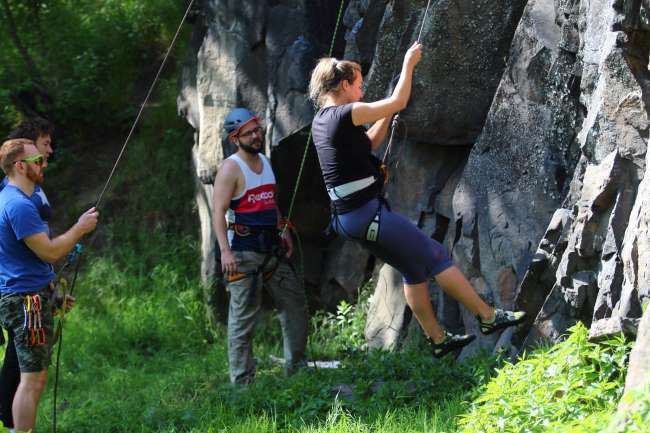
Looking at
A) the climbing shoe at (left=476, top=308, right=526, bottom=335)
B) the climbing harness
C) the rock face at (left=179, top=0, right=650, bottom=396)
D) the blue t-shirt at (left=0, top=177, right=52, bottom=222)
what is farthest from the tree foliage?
the climbing shoe at (left=476, top=308, right=526, bottom=335)

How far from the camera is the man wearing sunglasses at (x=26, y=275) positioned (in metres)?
6.35

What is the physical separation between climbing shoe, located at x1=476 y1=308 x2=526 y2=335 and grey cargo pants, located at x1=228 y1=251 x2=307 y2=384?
2159mm

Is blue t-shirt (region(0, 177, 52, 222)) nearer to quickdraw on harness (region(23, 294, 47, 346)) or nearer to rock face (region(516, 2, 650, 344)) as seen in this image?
quickdraw on harness (region(23, 294, 47, 346))

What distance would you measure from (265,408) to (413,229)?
1.67m

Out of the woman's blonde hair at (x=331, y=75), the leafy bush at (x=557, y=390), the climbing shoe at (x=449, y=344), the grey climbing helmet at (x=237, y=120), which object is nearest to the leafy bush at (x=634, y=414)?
the leafy bush at (x=557, y=390)

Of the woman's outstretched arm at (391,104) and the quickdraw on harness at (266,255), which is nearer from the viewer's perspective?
the woman's outstretched arm at (391,104)

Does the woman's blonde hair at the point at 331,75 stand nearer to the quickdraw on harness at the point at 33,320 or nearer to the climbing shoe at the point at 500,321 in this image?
the climbing shoe at the point at 500,321

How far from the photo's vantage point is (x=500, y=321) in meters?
6.17

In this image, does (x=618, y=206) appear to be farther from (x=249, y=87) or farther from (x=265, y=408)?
(x=249, y=87)

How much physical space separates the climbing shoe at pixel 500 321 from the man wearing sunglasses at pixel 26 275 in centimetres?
272

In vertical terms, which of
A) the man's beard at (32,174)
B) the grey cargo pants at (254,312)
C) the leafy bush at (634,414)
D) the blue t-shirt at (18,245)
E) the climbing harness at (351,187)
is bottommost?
the grey cargo pants at (254,312)

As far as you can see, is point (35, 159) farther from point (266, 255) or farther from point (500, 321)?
point (500, 321)

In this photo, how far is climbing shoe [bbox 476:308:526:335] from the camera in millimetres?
6148

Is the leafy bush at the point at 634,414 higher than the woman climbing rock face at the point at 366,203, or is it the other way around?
the woman climbing rock face at the point at 366,203
